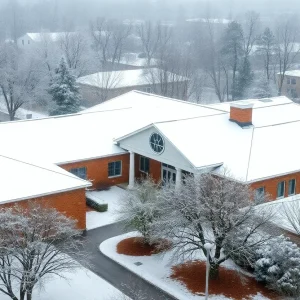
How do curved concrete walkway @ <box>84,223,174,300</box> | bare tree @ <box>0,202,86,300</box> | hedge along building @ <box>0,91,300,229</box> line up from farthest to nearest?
hedge along building @ <box>0,91,300,229</box> < curved concrete walkway @ <box>84,223,174,300</box> < bare tree @ <box>0,202,86,300</box>

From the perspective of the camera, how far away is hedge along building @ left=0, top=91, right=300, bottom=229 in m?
26.5

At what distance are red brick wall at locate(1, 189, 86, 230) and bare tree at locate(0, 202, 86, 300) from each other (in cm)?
358

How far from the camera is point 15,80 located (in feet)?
193

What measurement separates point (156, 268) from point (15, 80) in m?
39.9

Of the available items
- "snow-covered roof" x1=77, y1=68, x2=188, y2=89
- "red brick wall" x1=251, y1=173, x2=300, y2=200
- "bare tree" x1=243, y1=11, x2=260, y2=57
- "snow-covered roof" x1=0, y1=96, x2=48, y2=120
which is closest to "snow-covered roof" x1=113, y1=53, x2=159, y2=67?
"bare tree" x1=243, y1=11, x2=260, y2=57

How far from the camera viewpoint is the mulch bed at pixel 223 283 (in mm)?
21375

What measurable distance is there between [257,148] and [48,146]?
38.6 ft

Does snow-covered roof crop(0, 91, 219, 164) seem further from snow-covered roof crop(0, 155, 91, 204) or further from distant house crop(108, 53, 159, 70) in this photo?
distant house crop(108, 53, 159, 70)

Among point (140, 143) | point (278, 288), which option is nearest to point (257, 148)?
point (140, 143)

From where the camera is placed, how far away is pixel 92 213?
29344mm

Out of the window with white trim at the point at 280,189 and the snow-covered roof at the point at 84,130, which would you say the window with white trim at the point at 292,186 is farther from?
the snow-covered roof at the point at 84,130

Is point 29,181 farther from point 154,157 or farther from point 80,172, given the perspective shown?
point 154,157

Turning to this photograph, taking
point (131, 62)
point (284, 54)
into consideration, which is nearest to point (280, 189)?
point (284, 54)

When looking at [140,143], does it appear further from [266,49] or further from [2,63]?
[266,49]
